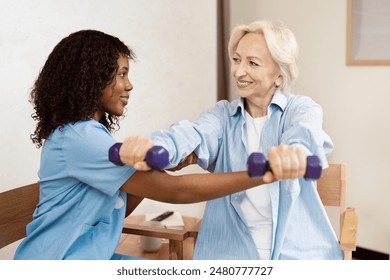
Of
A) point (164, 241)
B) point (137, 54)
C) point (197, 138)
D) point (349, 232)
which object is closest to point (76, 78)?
point (197, 138)

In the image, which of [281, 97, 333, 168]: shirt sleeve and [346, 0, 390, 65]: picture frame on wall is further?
[346, 0, 390, 65]: picture frame on wall

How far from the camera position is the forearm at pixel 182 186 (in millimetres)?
1097

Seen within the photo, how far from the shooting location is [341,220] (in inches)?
59.8

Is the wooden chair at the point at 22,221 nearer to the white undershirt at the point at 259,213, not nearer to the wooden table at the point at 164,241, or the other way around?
the wooden table at the point at 164,241

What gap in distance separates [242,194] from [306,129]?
290mm

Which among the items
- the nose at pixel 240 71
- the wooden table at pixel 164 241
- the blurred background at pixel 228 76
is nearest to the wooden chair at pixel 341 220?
the wooden table at pixel 164 241

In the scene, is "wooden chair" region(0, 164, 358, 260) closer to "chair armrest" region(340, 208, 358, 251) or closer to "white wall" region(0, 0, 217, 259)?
"chair armrest" region(340, 208, 358, 251)

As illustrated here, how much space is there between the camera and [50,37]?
2.01 meters

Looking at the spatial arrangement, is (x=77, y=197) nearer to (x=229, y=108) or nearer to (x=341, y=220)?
(x=229, y=108)

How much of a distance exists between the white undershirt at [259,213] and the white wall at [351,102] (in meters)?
1.27

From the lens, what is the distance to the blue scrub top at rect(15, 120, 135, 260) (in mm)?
1154

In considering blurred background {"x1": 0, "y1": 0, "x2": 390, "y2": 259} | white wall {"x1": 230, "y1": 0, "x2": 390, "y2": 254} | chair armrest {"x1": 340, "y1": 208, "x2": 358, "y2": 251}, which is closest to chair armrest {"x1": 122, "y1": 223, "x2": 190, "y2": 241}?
chair armrest {"x1": 340, "y1": 208, "x2": 358, "y2": 251}

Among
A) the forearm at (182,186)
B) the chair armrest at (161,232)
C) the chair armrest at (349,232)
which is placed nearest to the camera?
the forearm at (182,186)

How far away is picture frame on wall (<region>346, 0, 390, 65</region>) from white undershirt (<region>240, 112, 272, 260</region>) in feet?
4.17
